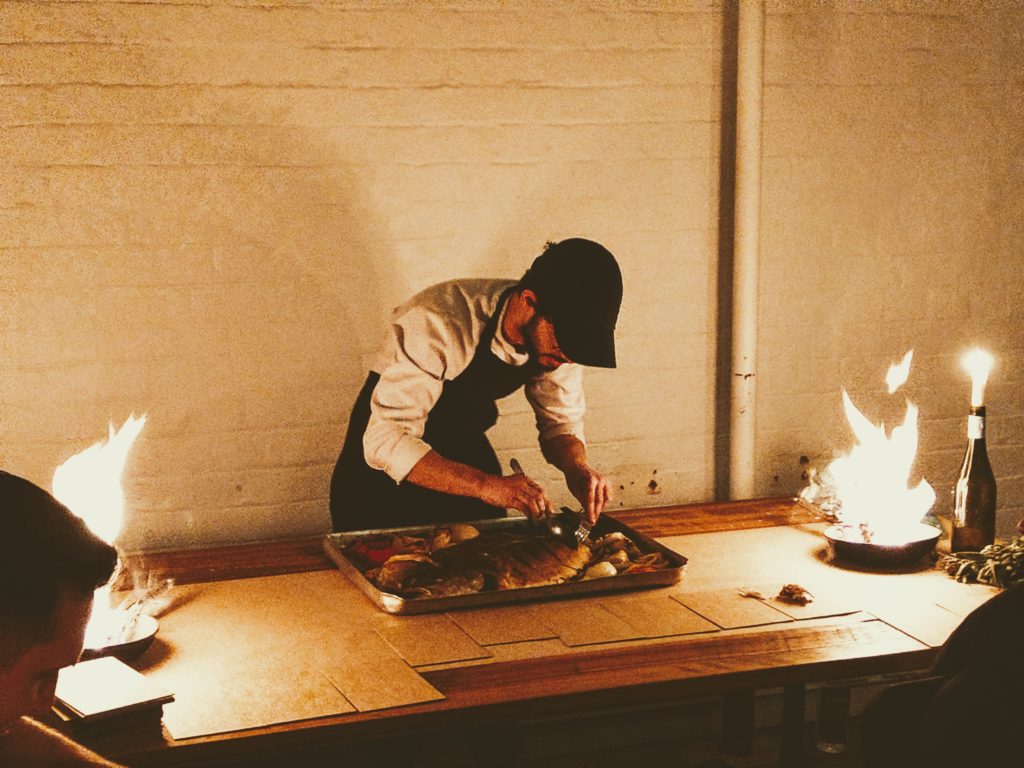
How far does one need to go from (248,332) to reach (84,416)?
0.53 m

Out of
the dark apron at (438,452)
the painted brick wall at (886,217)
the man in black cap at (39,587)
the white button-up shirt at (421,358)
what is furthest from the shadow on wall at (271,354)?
the man in black cap at (39,587)

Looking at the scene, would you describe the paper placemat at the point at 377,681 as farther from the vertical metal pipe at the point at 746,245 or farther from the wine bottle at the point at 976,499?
the vertical metal pipe at the point at 746,245

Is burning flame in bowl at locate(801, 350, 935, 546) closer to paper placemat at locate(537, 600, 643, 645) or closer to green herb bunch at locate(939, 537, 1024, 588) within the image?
green herb bunch at locate(939, 537, 1024, 588)

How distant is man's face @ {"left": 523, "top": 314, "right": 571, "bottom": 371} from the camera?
281 cm

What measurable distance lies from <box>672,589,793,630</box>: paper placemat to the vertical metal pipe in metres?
1.42

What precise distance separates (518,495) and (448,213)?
4.01 ft

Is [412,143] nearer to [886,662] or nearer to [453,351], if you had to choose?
[453,351]

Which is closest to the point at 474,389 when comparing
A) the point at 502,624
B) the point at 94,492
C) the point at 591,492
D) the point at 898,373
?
the point at 591,492

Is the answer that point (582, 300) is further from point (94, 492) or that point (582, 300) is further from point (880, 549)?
point (94, 492)

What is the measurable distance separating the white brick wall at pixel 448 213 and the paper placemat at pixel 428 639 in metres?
1.32

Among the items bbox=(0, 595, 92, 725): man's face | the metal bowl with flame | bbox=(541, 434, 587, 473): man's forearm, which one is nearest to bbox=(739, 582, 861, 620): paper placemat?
the metal bowl with flame

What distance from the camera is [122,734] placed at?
1885mm

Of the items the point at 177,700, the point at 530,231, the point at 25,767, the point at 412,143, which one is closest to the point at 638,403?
the point at 530,231

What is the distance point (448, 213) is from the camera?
3656mm
